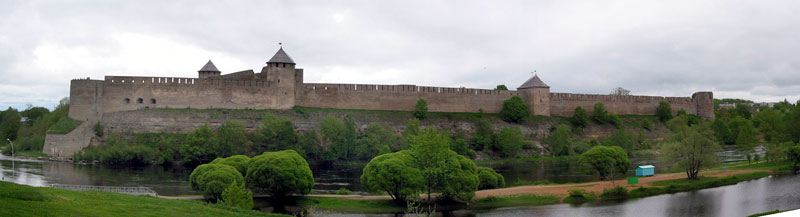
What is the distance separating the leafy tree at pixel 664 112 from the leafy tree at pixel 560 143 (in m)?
19.7

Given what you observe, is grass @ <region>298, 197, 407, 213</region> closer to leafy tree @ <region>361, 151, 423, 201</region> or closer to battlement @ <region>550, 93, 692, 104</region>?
leafy tree @ <region>361, 151, 423, 201</region>

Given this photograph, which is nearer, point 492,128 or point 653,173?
point 653,173

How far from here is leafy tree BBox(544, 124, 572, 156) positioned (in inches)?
2002

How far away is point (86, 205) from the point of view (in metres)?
15.5

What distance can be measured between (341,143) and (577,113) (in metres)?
26.1

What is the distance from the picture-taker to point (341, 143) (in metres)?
44.3

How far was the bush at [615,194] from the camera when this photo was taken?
2662 cm

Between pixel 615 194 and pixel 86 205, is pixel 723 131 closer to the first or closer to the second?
pixel 615 194

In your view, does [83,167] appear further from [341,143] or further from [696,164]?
[696,164]

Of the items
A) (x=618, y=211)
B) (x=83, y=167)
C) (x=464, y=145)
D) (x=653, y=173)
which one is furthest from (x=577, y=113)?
(x=83, y=167)

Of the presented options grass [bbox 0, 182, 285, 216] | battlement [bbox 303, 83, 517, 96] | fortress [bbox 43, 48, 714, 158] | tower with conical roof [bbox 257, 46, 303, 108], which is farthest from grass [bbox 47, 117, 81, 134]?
grass [bbox 0, 182, 285, 216]

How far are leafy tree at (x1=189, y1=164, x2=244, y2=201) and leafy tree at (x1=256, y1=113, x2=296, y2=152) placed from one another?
17.9 m

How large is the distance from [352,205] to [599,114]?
140 feet

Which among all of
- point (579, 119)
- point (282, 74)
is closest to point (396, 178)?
point (282, 74)
